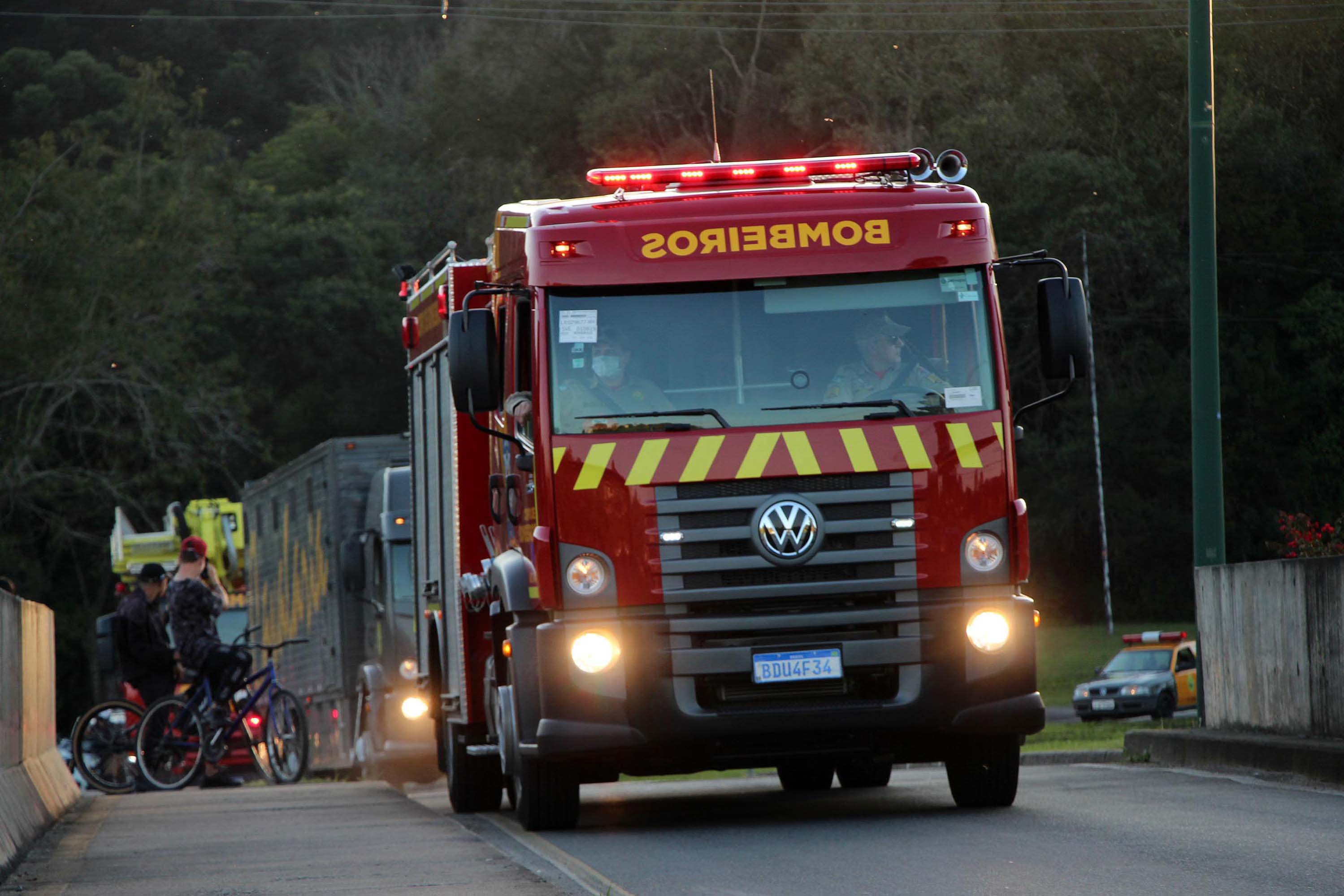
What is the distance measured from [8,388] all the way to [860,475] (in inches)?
1727

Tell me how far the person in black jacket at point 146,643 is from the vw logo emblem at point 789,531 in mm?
10528

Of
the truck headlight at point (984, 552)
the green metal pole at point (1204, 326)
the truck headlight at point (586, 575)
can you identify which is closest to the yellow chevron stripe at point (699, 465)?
the truck headlight at point (586, 575)

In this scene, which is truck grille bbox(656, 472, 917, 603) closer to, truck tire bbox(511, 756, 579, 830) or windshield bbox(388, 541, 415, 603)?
truck tire bbox(511, 756, 579, 830)

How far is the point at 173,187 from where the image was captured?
64312 millimetres

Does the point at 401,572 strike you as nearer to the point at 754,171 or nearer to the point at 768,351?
the point at 754,171

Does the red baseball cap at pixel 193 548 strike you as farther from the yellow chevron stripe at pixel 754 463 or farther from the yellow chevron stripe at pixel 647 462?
the yellow chevron stripe at pixel 754 463

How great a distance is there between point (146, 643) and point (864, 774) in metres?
8.15

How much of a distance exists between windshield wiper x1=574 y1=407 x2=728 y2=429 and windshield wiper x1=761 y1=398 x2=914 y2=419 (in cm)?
21

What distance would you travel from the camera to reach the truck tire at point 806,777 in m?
14.1

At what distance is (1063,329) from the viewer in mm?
10648

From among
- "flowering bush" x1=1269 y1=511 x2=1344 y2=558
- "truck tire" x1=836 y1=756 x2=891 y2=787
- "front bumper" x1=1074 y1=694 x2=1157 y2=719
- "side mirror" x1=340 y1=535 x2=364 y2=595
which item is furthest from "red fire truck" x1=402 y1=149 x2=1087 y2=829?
"front bumper" x1=1074 y1=694 x2=1157 y2=719

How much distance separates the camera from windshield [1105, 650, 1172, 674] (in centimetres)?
3775

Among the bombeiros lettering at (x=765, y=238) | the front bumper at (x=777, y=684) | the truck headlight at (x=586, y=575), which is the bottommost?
the front bumper at (x=777, y=684)

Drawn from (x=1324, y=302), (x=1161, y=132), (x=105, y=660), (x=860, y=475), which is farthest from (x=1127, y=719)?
(x=860, y=475)
